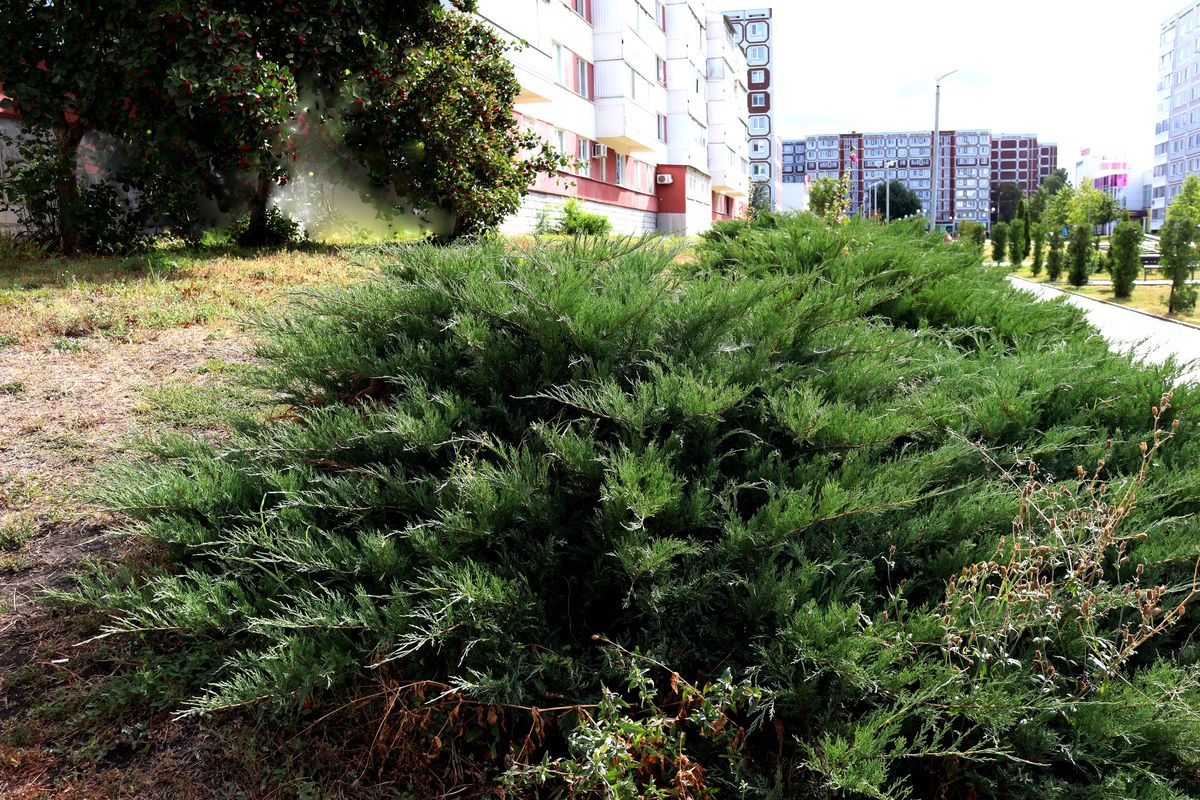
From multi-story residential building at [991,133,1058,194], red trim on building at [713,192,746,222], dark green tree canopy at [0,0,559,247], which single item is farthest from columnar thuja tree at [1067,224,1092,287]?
multi-story residential building at [991,133,1058,194]

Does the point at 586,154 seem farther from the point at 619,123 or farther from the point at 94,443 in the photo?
the point at 94,443

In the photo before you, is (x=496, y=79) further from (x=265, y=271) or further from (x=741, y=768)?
(x=741, y=768)

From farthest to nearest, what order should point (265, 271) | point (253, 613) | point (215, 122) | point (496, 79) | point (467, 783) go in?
point (496, 79)
point (215, 122)
point (265, 271)
point (253, 613)
point (467, 783)

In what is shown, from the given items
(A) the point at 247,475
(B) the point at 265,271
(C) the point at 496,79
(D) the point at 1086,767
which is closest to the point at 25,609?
(A) the point at 247,475

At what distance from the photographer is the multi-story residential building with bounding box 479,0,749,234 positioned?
2077cm

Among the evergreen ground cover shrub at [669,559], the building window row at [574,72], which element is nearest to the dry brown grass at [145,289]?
the evergreen ground cover shrub at [669,559]

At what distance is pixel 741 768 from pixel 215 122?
9.15 metres

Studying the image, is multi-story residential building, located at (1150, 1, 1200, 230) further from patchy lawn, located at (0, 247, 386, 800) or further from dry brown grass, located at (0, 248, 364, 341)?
patchy lawn, located at (0, 247, 386, 800)

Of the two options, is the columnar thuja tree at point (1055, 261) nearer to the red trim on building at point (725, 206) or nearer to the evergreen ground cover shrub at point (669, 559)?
the red trim on building at point (725, 206)

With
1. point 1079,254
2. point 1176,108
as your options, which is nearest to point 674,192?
point 1079,254

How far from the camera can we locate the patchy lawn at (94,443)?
2564 mm

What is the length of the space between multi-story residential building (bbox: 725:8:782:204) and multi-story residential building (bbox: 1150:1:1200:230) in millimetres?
41150

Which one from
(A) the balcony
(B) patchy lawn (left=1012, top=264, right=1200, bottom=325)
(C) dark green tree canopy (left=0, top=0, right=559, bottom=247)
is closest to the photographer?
(C) dark green tree canopy (left=0, top=0, right=559, bottom=247)

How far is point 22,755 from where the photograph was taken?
2.56 meters
